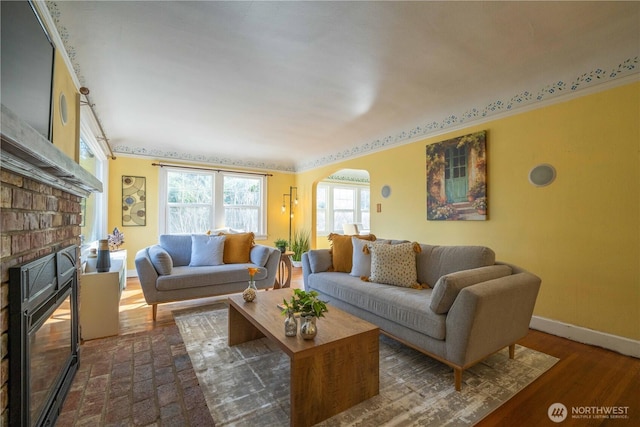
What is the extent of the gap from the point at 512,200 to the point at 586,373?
1518mm

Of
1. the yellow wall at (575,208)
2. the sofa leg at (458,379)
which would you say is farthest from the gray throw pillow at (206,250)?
the yellow wall at (575,208)

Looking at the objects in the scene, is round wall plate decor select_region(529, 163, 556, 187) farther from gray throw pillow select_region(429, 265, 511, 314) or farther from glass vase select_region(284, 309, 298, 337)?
glass vase select_region(284, 309, 298, 337)

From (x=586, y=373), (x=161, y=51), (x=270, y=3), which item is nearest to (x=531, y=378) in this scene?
(x=586, y=373)

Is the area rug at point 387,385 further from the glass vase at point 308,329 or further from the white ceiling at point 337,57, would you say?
the white ceiling at point 337,57

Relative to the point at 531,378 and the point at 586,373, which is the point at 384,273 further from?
the point at 586,373

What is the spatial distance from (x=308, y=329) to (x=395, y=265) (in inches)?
51.3

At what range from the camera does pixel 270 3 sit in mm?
1646

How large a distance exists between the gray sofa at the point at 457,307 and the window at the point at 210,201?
3.72 meters

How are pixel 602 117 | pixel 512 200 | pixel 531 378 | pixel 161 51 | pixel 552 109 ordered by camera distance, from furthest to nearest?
pixel 512 200
pixel 552 109
pixel 602 117
pixel 161 51
pixel 531 378

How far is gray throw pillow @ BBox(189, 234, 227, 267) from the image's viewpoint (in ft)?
11.7

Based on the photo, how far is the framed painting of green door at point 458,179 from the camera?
305cm

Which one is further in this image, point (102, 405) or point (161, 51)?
point (161, 51)

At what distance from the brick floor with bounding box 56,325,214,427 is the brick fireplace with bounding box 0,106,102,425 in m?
0.57

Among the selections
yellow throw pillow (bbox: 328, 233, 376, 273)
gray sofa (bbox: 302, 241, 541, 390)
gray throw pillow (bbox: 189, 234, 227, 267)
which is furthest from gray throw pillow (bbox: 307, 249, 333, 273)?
gray throw pillow (bbox: 189, 234, 227, 267)
